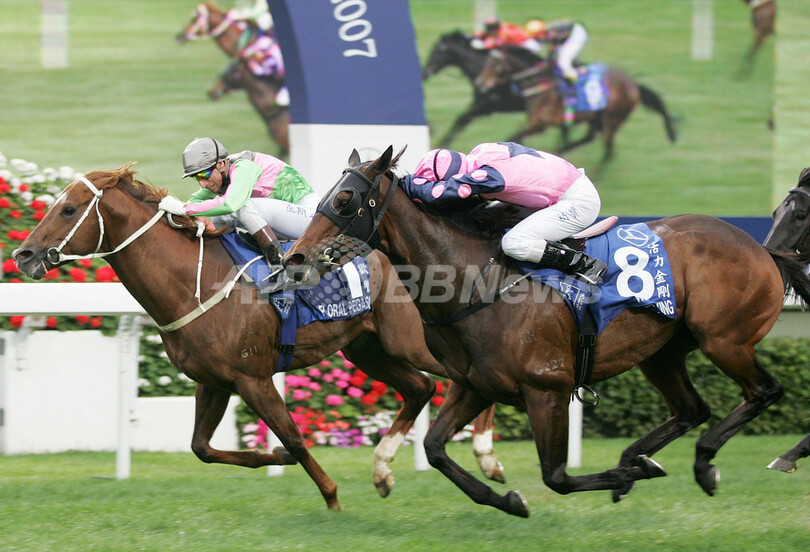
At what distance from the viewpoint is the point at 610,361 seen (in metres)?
4.77

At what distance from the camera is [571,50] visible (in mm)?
19234

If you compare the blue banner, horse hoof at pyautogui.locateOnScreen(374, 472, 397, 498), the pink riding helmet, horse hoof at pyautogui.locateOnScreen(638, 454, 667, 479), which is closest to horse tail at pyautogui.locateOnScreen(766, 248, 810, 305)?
horse hoof at pyautogui.locateOnScreen(638, 454, 667, 479)

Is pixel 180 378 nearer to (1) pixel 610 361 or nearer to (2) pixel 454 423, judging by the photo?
(2) pixel 454 423

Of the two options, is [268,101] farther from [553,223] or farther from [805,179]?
[553,223]

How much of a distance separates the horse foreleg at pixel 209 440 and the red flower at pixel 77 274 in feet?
6.18

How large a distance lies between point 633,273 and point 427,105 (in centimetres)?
1539

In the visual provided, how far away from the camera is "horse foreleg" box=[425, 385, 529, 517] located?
15.2 ft

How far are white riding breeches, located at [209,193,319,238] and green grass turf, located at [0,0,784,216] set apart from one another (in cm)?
1182

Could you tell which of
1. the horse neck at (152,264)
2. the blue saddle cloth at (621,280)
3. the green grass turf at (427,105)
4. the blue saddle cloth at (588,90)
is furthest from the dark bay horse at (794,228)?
the blue saddle cloth at (588,90)

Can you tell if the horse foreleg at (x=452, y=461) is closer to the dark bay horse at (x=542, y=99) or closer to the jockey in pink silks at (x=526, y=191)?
the jockey in pink silks at (x=526, y=191)

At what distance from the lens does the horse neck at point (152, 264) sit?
16.7 ft

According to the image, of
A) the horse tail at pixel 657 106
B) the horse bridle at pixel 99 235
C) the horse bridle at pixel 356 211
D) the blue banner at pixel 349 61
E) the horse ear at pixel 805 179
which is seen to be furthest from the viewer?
the horse tail at pixel 657 106

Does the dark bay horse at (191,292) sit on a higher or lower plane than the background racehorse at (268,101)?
higher

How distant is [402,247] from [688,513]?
198 cm
